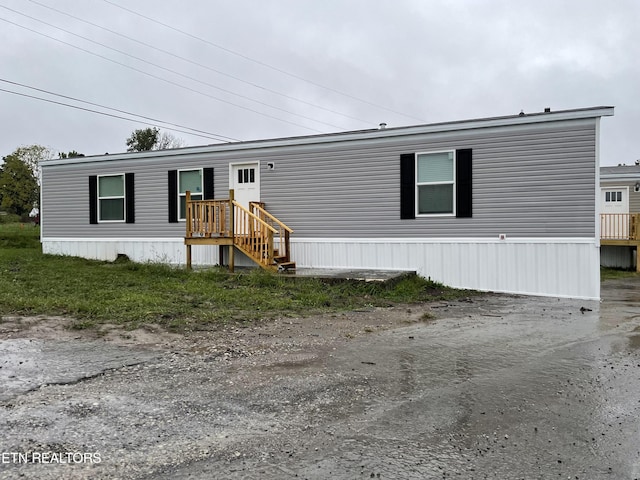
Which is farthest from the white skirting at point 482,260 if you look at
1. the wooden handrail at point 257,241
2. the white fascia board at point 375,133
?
the white fascia board at point 375,133

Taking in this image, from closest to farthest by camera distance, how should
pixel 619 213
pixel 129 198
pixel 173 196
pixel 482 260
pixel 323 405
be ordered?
pixel 323 405, pixel 482 260, pixel 173 196, pixel 129 198, pixel 619 213

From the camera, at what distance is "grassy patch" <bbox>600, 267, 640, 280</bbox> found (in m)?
17.4

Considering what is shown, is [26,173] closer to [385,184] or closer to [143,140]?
[143,140]

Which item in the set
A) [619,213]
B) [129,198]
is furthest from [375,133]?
[619,213]

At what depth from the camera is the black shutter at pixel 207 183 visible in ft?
47.9

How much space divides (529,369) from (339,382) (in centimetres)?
197

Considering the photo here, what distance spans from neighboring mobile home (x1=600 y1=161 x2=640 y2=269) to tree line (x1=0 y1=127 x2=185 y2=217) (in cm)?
3019

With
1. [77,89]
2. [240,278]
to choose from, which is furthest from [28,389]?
[77,89]

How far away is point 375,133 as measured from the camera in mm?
12641

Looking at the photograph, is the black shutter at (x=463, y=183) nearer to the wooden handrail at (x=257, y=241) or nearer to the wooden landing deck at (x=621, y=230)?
the wooden handrail at (x=257, y=241)

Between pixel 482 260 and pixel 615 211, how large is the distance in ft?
40.4

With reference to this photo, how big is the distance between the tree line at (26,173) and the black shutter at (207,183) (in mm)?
26818

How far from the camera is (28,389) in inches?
174

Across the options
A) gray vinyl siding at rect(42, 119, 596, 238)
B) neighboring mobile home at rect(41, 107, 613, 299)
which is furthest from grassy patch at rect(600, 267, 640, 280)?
gray vinyl siding at rect(42, 119, 596, 238)
